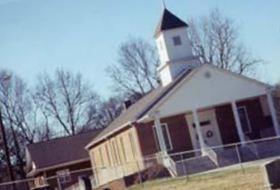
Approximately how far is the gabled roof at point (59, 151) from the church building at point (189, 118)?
17152mm

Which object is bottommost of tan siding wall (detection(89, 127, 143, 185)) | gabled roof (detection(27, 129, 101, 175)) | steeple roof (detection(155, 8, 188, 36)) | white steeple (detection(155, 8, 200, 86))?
→ tan siding wall (detection(89, 127, 143, 185))

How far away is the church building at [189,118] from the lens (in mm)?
37725

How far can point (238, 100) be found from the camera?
41.2 meters

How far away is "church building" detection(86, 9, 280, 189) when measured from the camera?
124 ft

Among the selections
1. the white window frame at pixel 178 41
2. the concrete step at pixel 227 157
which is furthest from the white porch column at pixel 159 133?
the white window frame at pixel 178 41

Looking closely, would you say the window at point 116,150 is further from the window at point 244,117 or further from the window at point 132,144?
the window at point 244,117

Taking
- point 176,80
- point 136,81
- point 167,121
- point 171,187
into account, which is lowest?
point 171,187

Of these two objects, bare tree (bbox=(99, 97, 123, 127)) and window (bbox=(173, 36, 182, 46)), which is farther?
bare tree (bbox=(99, 97, 123, 127))

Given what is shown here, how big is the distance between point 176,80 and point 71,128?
4011 centimetres

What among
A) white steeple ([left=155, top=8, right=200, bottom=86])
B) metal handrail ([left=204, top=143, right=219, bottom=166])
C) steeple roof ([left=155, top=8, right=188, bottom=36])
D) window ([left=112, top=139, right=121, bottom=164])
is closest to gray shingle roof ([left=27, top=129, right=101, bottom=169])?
window ([left=112, top=139, right=121, bottom=164])

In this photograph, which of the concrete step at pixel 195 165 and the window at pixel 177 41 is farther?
the window at pixel 177 41

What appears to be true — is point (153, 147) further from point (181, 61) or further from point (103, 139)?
point (103, 139)

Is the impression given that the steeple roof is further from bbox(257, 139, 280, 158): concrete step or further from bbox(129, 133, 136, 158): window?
bbox(257, 139, 280, 158): concrete step

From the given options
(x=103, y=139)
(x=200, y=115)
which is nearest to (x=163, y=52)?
(x=200, y=115)
